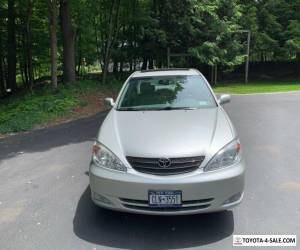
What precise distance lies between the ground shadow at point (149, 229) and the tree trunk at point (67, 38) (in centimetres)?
1178

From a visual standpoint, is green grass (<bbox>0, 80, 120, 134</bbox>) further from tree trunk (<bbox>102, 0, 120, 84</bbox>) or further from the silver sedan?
the silver sedan

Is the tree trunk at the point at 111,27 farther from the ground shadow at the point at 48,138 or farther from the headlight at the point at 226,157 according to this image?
the headlight at the point at 226,157

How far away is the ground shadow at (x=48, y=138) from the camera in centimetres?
786

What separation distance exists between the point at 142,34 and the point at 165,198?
58.4 feet

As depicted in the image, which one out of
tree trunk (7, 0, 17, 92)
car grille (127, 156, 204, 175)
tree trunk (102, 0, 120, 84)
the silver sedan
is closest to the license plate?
the silver sedan

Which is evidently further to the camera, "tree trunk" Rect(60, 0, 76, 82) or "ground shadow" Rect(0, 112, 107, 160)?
"tree trunk" Rect(60, 0, 76, 82)

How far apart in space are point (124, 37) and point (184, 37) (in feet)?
10.5

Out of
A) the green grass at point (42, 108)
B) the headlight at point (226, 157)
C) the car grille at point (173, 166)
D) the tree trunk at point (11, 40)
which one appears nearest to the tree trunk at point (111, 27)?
the green grass at point (42, 108)

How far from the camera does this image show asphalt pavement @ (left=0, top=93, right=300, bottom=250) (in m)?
4.01

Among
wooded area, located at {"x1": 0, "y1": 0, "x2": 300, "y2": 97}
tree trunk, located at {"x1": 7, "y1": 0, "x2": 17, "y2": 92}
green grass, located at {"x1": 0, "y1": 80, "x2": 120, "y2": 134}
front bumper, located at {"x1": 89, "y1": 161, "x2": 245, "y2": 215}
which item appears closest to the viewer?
front bumper, located at {"x1": 89, "y1": 161, "x2": 245, "y2": 215}

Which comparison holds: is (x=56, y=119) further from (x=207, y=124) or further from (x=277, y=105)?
(x=207, y=124)

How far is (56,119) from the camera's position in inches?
444

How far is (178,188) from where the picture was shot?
12.4 feet

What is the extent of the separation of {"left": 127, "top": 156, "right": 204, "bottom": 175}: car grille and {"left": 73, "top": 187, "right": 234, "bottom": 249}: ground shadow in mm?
678
